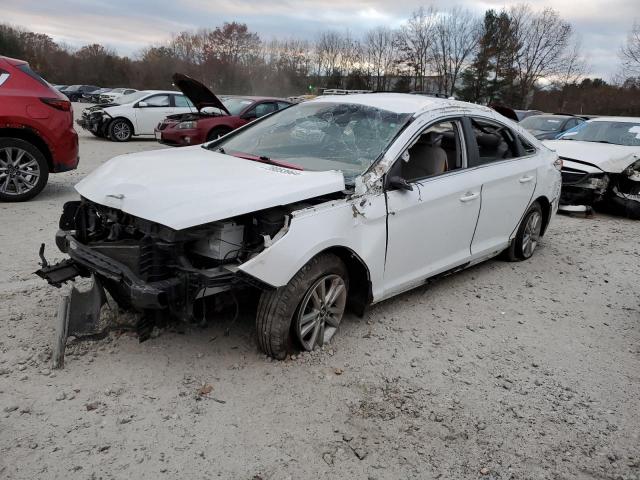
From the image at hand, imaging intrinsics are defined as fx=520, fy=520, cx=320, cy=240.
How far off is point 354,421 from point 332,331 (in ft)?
2.72

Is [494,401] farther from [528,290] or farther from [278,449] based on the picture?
[528,290]

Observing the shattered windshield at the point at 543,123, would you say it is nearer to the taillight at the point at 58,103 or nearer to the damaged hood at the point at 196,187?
the taillight at the point at 58,103

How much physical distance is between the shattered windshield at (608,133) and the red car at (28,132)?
868cm

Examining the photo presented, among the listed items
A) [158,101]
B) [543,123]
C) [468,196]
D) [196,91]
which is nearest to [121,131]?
[158,101]

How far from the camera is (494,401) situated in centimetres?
320

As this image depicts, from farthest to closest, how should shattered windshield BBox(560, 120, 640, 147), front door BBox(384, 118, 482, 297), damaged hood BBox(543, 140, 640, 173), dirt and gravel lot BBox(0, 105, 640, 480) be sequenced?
shattered windshield BBox(560, 120, 640, 147) → damaged hood BBox(543, 140, 640, 173) → front door BBox(384, 118, 482, 297) → dirt and gravel lot BBox(0, 105, 640, 480)

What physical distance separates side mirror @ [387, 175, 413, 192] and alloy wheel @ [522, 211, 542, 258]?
8.06 feet

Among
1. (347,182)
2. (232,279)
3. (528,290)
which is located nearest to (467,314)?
(528,290)

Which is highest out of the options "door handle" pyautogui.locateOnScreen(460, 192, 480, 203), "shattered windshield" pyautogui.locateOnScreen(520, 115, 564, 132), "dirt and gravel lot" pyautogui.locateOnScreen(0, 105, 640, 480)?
"shattered windshield" pyautogui.locateOnScreen(520, 115, 564, 132)

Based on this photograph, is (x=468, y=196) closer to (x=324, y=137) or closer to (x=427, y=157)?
(x=427, y=157)

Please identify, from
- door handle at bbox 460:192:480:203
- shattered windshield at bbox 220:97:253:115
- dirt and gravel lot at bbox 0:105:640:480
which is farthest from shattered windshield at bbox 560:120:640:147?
shattered windshield at bbox 220:97:253:115

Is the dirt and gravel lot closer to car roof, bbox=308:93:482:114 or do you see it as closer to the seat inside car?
the seat inside car

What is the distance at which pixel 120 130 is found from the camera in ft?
50.1

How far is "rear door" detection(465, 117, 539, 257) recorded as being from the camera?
181 inches
